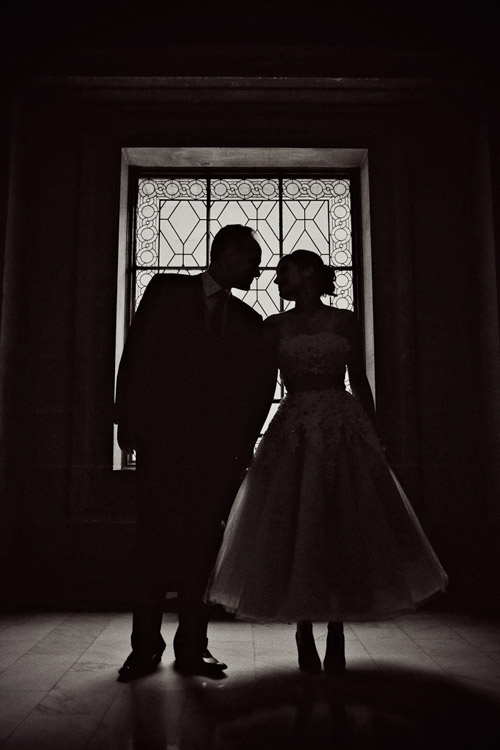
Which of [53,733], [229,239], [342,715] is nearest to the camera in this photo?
[53,733]

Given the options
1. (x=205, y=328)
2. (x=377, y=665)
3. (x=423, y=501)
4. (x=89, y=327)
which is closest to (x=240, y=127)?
(x=89, y=327)

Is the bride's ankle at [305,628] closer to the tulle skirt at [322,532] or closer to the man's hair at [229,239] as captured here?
the tulle skirt at [322,532]

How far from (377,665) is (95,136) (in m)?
4.25

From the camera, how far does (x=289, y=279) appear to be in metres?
3.11

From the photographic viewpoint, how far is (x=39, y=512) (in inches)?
178

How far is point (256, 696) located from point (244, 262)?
1.83 meters

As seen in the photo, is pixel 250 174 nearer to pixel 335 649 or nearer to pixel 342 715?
pixel 335 649

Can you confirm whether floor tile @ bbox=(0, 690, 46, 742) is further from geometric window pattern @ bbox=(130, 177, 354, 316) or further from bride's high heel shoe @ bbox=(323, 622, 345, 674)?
geometric window pattern @ bbox=(130, 177, 354, 316)

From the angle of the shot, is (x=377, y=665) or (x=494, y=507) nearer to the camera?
(x=377, y=665)

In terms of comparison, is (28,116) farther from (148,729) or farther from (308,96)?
(148,729)

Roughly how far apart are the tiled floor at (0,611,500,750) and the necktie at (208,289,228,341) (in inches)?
59.3

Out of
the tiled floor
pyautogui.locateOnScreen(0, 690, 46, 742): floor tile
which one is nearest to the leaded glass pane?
the tiled floor

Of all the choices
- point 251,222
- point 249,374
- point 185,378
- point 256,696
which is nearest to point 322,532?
point 256,696

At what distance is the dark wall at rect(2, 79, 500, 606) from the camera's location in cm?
447
